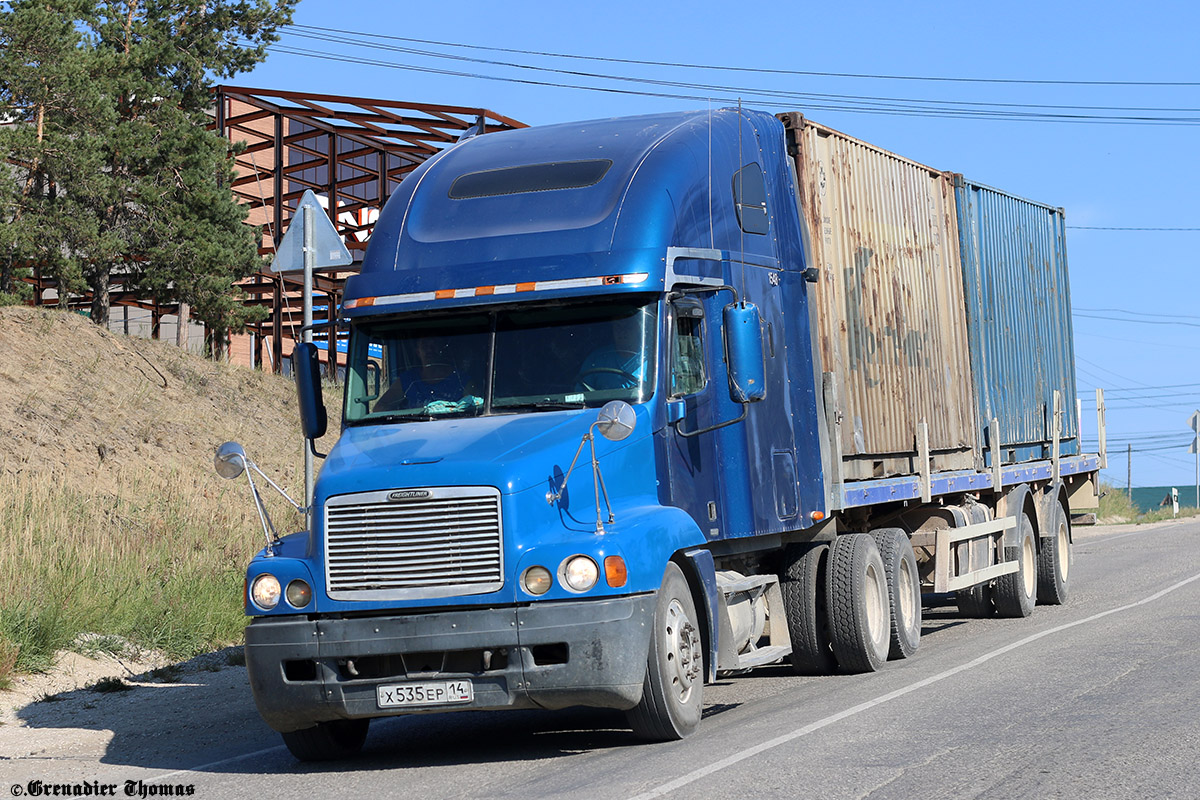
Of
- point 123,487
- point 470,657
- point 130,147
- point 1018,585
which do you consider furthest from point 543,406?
point 130,147

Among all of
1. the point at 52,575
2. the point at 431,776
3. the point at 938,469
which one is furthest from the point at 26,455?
the point at 431,776

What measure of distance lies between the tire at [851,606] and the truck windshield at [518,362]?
11.9 ft

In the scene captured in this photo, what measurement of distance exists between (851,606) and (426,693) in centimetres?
469

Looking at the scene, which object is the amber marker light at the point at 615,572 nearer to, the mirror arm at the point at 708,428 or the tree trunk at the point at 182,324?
the mirror arm at the point at 708,428

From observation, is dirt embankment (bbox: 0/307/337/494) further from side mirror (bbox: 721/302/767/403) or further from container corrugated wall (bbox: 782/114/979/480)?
side mirror (bbox: 721/302/767/403)

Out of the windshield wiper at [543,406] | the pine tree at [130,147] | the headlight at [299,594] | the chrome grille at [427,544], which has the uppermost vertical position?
the pine tree at [130,147]

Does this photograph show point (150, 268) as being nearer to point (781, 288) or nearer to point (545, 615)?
point (781, 288)

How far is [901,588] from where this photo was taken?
503 inches

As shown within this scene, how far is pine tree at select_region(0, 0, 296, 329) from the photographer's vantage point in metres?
25.8

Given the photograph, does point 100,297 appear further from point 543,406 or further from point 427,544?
point 427,544

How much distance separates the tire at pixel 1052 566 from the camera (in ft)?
56.7

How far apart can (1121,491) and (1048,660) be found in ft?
133

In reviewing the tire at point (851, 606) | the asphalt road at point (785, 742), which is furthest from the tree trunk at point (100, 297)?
the tire at point (851, 606)

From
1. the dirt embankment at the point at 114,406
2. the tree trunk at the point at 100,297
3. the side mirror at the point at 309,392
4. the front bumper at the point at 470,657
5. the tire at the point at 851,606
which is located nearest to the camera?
the front bumper at the point at 470,657
